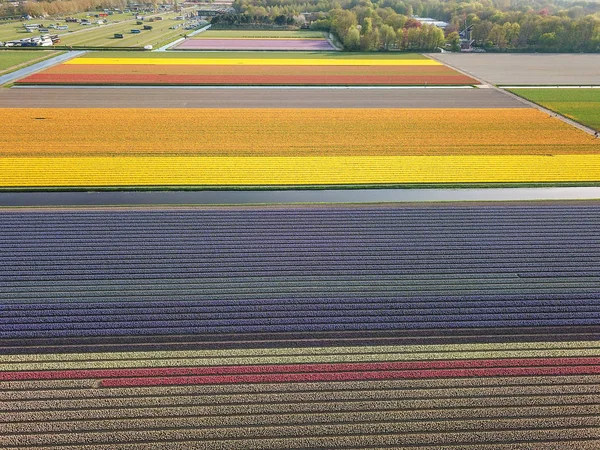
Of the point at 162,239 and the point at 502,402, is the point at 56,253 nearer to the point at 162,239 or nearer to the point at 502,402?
the point at 162,239

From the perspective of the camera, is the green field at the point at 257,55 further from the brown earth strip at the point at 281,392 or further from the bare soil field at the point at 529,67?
the brown earth strip at the point at 281,392

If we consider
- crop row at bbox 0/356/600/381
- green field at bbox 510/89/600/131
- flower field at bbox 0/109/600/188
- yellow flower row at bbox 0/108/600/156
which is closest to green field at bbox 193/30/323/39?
green field at bbox 510/89/600/131

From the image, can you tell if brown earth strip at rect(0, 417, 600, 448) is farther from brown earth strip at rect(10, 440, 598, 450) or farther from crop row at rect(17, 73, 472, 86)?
crop row at rect(17, 73, 472, 86)

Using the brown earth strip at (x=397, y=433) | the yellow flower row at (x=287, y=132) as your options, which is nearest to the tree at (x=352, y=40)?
the yellow flower row at (x=287, y=132)

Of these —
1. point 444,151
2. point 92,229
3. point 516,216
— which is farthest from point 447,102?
point 92,229

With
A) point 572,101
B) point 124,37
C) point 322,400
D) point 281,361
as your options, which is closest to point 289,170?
point 281,361

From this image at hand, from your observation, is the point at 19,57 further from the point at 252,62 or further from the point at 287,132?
the point at 287,132

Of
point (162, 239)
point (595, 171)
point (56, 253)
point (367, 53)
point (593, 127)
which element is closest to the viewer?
point (56, 253)
